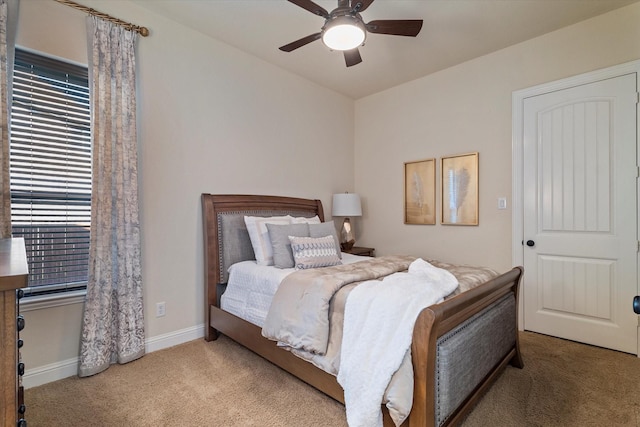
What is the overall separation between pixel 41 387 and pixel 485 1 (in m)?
4.34

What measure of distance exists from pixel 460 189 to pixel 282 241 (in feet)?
7.16

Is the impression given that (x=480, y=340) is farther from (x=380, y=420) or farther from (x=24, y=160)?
(x=24, y=160)

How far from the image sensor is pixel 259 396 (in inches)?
78.2

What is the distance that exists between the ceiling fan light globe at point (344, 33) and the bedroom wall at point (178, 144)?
1417 mm

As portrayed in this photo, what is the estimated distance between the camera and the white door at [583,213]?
103 inches

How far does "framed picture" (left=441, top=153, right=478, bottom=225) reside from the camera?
3453 millimetres

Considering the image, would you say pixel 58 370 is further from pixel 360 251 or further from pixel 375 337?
pixel 360 251

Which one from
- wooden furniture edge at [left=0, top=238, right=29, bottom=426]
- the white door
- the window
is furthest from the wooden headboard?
the white door

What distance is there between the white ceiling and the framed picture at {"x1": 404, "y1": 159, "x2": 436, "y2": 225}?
1.14 m

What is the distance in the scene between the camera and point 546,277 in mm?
3014

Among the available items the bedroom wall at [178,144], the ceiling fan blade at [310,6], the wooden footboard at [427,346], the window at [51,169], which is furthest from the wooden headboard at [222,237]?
the ceiling fan blade at [310,6]

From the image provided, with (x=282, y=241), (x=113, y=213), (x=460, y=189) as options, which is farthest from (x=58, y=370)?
(x=460, y=189)

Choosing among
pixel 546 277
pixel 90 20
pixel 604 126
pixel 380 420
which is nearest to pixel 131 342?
pixel 380 420

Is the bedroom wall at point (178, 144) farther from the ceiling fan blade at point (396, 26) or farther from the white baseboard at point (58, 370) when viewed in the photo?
the ceiling fan blade at point (396, 26)
